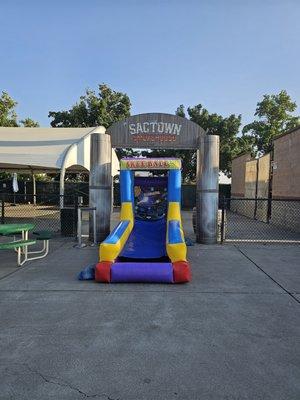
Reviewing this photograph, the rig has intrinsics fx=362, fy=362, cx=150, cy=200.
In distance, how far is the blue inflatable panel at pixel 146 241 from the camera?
A: 25.3ft

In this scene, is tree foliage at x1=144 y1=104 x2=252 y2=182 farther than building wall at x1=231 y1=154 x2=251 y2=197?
Yes

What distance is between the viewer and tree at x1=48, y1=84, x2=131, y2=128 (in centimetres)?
3391

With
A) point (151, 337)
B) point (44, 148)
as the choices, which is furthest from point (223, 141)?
point (151, 337)

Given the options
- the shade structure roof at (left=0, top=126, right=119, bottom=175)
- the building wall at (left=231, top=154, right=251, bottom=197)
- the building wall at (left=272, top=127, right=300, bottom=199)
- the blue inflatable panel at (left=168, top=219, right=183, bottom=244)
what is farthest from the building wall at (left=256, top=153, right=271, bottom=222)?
the blue inflatable panel at (left=168, top=219, right=183, bottom=244)

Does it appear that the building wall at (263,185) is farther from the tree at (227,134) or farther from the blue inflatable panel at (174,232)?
the tree at (227,134)

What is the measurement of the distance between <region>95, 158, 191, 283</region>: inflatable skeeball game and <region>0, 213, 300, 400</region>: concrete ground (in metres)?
0.25

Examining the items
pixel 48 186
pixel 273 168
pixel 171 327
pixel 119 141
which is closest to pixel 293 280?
pixel 171 327

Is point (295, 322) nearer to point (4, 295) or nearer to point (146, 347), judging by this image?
point (146, 347)

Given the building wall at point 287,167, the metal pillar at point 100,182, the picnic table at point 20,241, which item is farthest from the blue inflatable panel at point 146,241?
the building wall at point 287,167

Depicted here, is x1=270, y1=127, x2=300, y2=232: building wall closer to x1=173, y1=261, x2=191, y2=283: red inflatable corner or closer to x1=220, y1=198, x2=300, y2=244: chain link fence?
x1=220, y1=198, x2=300, y2=244: chain link fence

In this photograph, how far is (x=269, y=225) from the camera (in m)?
17.3

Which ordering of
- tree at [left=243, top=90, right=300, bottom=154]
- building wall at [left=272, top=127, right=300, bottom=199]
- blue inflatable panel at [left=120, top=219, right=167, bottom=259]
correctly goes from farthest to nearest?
tree at [left=243, top=90, right=300, bottom=154] < building wall at [left=272, top=127, right=300, bottom=199] < blue inflatable panel at [left=120, top=219, right=167, bottom=259]

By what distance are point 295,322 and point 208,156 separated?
710cm

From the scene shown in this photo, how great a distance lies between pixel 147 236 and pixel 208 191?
2.88 metres
